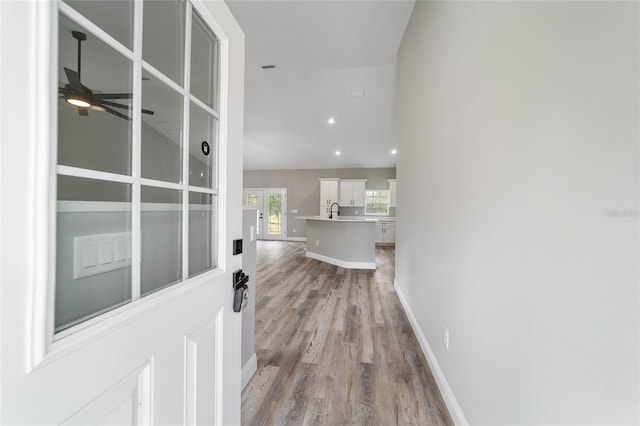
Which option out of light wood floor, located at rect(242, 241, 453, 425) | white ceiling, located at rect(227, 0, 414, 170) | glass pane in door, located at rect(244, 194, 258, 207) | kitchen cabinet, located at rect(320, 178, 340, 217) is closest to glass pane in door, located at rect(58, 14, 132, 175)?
light wood floor, located at rect(242, 241, 453, 425)

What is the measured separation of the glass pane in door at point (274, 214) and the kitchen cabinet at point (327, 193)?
5.85ft

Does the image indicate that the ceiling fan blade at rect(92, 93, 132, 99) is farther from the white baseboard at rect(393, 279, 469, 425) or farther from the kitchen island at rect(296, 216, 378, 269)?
the kitchen island at rect(296, 216, 378, 269)

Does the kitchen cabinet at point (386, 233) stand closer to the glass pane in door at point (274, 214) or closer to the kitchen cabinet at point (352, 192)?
the kitchen cabinet at point (352, 192)

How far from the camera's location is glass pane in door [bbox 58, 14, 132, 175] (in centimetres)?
52

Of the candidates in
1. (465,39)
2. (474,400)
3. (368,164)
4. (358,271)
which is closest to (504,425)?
(474,400)

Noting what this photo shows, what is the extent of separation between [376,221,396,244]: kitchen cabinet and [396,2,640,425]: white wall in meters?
6.91

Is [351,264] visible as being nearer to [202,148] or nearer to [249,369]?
[249,369]

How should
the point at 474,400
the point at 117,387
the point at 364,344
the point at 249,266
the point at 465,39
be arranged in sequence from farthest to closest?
the point at 364,344 < the point at 249,266 < the point at 465,39 < the point at 474,400 < the point at 117,387

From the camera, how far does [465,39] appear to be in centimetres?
139

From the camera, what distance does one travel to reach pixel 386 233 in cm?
846

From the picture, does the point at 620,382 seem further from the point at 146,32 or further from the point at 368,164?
the point at 368,164

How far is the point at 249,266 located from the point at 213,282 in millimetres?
818

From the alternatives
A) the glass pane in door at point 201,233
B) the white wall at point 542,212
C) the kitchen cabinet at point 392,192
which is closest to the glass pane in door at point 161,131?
the glass pane in door at point 201,233

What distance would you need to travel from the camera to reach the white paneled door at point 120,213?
395 millimetres
